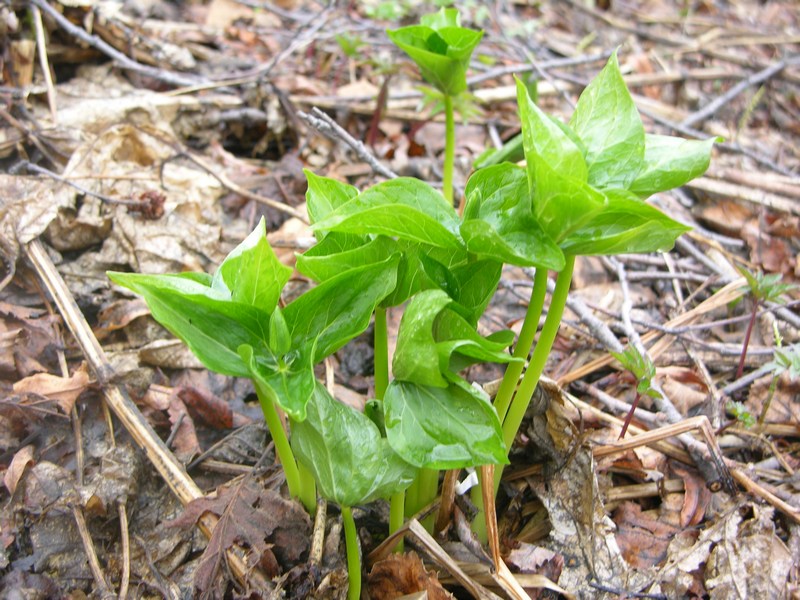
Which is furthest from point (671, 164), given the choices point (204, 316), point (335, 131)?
point (335, 131)

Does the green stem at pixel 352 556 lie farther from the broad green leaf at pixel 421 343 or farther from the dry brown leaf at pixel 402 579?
the broad green leaf at pixel 421 343

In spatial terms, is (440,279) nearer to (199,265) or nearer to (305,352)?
(305,352)

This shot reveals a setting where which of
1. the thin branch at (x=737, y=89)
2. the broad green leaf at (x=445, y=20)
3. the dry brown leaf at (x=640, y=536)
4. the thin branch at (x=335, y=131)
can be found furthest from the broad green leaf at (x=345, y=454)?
the thin branch at (x=737, y=89)

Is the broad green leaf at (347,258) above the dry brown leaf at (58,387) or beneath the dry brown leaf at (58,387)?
above

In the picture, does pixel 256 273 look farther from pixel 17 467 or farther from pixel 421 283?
pixel 17 467

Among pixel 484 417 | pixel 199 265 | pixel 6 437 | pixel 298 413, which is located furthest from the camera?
pixel 199 265

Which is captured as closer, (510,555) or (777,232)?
(510,555)

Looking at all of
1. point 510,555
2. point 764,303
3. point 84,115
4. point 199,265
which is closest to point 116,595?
point 510,555
